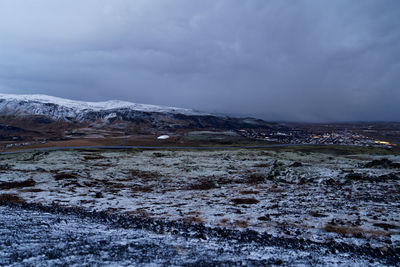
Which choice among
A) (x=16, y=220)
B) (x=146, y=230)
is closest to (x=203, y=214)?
(x=146, y=230)

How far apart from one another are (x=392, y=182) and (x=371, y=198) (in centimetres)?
948

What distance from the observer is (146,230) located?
12773 mm

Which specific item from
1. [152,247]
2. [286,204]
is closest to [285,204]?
[286,204]

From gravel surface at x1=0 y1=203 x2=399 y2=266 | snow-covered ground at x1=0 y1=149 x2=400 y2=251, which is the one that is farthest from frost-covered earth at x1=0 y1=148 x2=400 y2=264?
gravel surface at x1=0 y1=203 x2=399 y2=266

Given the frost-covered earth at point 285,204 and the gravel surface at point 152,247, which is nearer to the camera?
the gravel surface at point 152,247

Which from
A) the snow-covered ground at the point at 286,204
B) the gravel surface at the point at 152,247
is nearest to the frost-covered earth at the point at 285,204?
the snow-covered ground at the point at 286,204

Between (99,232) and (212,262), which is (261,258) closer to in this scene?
(212,262)

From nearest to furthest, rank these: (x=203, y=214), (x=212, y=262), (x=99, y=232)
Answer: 1. (x=212, y=262)
2. (x=99, y=232)
3. (x=203, y=214)

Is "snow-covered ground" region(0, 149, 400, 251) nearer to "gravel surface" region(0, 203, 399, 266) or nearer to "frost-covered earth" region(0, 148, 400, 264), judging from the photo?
"frost-covered earth" region(0, 148, 400, 264)

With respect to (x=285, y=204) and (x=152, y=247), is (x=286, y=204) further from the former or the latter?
(x=152, y=247)

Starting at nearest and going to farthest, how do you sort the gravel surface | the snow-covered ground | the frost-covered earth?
1. the gravel surface
2. the frost-covered earth
3. the snow-covered ground

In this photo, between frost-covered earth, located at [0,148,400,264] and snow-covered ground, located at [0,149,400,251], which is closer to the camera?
frost-covered earth, located at [0,148,400,264]

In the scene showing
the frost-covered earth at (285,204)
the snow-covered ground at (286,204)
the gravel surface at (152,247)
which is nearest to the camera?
the gravel surface at (152,247)

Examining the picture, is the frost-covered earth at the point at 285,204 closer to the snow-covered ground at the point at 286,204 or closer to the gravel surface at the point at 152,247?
the snow-covered ground at the point at 286,204
